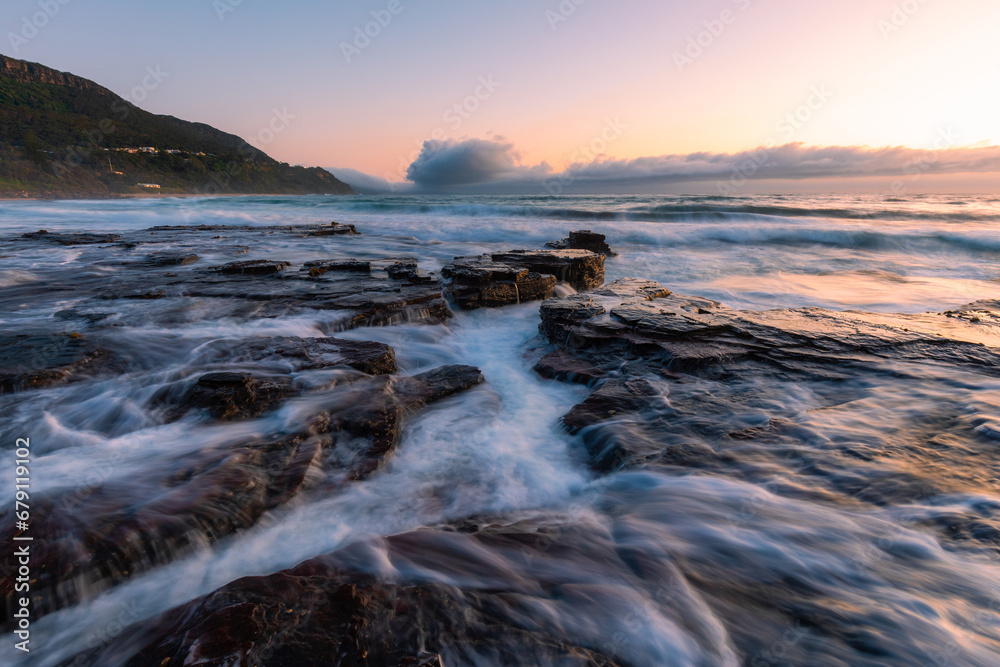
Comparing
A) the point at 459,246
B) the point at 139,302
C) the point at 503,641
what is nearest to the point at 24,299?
the point at 139,302

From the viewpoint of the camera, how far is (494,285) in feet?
24.1

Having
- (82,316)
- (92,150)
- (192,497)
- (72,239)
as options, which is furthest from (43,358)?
(92,150)

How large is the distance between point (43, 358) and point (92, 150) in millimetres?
96213

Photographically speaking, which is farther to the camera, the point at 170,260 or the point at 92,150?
the point at 92,150

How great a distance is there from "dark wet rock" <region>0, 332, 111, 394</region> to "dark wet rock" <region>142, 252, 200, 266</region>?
5.64 meters

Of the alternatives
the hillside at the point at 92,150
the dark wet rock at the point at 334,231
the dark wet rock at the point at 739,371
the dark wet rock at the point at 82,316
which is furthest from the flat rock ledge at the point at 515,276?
the hillside at the point at 92,150

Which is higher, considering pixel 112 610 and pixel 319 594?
pixel 319 594

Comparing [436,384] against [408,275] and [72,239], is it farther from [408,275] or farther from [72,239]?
[72,239]

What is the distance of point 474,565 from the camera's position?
2.11 meters

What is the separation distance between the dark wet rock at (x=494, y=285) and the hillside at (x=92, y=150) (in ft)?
238

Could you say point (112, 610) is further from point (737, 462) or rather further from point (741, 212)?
point (741, 212)

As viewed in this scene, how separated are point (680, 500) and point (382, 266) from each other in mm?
8481

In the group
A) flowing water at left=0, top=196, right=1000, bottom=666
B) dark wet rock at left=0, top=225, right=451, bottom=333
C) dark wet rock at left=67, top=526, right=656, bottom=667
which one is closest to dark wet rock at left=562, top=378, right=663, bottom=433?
flowing water at left=0, top=196, right=1000, bottom=666

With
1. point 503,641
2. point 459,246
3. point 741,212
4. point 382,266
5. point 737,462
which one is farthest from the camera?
point 741,212
